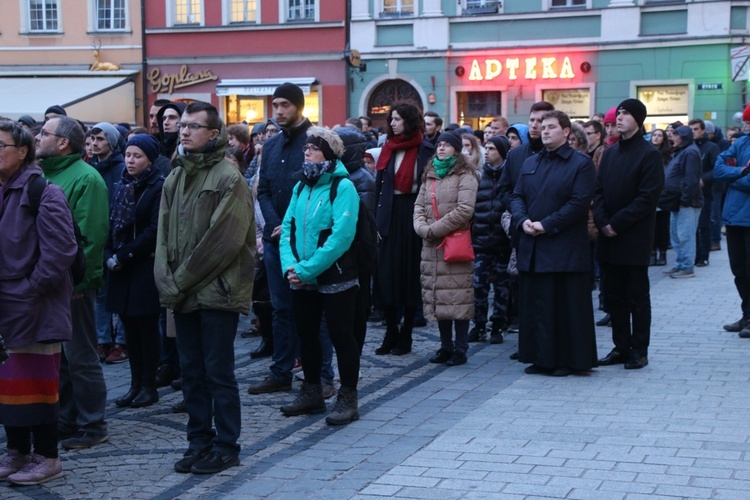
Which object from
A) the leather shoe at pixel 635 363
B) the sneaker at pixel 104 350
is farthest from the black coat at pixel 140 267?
the leather shoe at pixel 635 363

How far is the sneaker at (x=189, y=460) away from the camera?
241 inches

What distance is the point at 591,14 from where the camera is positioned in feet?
84.0

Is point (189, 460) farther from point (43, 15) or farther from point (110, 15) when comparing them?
point (43, 15)

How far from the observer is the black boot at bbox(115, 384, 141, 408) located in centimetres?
782

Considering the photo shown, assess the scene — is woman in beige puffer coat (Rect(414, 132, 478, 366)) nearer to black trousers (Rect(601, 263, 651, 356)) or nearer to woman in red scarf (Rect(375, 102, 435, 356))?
woman in red scarf (Rect(375, 102, 435, 356))

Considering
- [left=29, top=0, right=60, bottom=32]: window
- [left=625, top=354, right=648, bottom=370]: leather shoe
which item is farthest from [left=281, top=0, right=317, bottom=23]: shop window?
[left=625, top=354, right=648, bottom=370]: leather shoe

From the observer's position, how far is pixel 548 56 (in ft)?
85.8

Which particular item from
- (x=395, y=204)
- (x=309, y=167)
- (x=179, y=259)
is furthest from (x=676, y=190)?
(x=179, y=259)

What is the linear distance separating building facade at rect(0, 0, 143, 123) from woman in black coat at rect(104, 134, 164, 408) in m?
22.4

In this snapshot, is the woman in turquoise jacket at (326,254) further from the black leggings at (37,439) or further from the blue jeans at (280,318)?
the black leggings at (37,439)

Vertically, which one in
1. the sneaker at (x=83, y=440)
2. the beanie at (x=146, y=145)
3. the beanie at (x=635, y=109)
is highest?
the beanie at (x=635, y=109)

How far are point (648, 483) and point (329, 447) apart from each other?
1.95m

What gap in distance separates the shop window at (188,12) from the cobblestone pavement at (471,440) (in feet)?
73.3

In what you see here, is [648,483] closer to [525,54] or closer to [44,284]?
[44,284]
